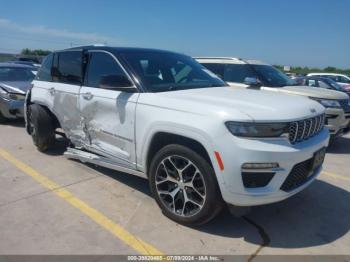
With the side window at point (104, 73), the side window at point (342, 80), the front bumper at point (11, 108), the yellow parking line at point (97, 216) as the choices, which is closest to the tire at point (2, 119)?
the front bumper at point (11, 108)

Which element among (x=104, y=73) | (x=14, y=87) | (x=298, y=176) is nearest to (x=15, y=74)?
(x=14, y=87)

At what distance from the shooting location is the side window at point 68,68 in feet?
15.5

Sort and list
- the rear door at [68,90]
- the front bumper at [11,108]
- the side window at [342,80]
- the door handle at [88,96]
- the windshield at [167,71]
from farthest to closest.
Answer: the side window at [342,80], the front bumper at [11,108], the rear door at [68,90], the door handle at [88,96], the windshield at [167,71]

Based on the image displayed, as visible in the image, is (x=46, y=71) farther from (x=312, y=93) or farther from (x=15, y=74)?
(x=312, y=93)

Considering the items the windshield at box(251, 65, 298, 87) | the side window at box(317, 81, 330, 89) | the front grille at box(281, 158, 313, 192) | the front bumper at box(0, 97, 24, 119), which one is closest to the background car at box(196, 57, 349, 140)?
the windshield at box(251, 65, 298, 87)

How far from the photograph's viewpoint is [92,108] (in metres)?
4.25

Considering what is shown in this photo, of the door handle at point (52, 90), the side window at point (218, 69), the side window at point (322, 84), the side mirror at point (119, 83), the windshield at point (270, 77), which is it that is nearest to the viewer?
the side mirror at point (119, 83)

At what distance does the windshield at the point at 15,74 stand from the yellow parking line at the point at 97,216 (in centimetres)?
481

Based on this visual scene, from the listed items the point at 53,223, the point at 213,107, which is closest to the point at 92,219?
the point at 53,223

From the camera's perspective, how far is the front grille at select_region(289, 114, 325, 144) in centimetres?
304

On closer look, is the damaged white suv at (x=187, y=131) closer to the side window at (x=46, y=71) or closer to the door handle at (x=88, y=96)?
the door handle at (x=88, y=96)

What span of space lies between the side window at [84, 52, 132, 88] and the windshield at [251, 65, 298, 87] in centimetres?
448

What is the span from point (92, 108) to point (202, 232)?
7.00 ft

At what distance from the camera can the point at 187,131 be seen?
306 centimetres
